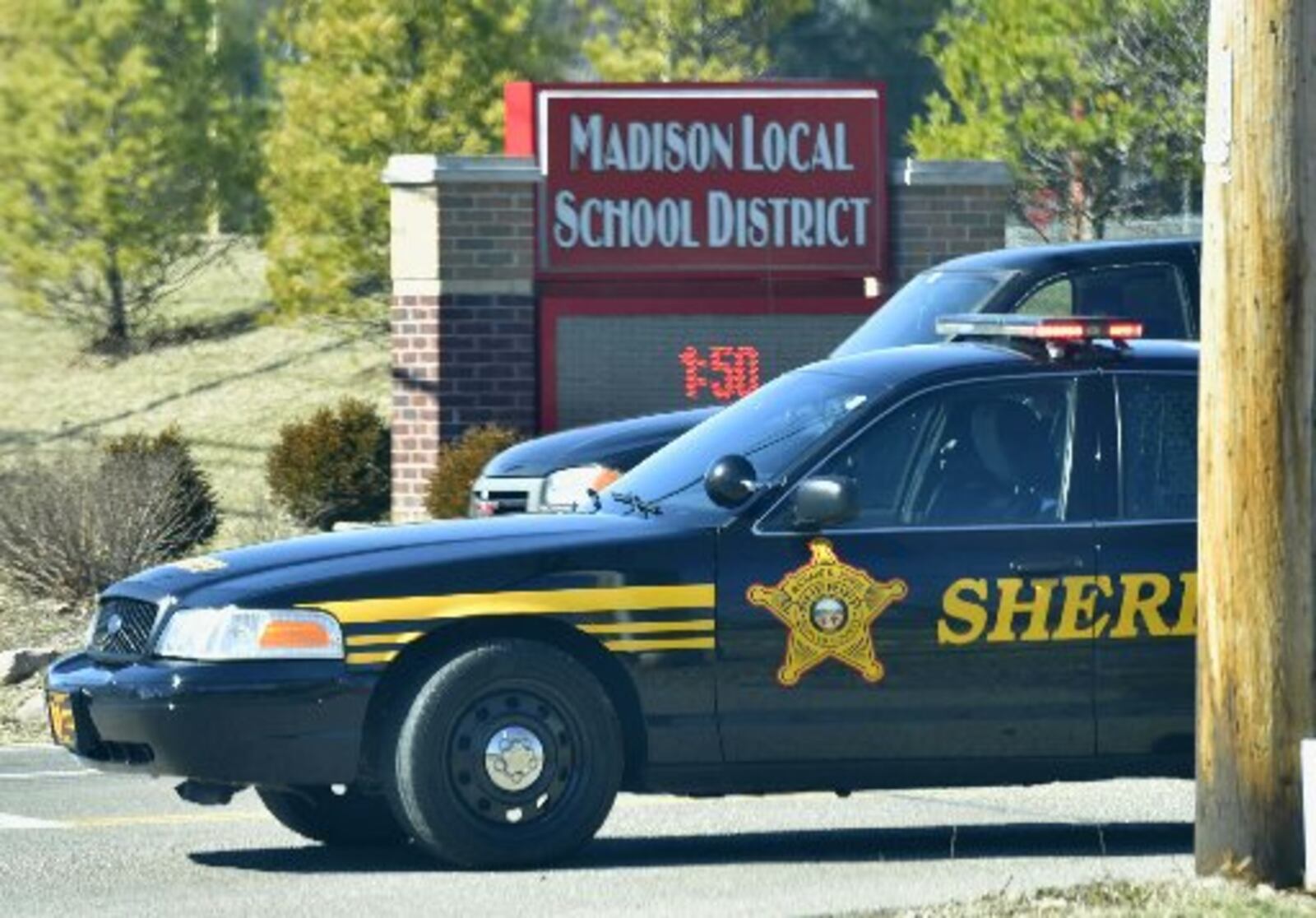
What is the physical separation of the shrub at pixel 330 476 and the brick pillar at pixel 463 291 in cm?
308

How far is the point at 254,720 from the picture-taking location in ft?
33.6

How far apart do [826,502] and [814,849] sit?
4.39ft

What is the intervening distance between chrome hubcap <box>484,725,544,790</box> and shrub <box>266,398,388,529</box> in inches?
724

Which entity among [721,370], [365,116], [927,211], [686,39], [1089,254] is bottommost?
[721,370]

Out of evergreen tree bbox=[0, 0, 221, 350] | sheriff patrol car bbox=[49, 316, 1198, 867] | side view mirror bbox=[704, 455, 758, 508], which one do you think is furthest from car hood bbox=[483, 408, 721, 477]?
evergreen tree bbox=[0, 0, 221, 350]

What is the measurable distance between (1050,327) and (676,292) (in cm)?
1437

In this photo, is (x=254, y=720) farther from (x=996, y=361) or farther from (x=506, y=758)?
(x=996, y=361)

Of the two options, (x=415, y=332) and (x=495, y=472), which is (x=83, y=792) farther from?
(x=415, y=332)

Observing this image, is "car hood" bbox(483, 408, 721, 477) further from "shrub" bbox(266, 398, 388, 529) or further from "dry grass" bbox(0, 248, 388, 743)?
"dry grass" bbox(0, 248, 388, 743)

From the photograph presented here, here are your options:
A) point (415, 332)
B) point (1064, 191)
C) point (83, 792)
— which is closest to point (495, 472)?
point (83, 792)

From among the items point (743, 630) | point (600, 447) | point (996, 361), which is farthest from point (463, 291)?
point (743, 630)

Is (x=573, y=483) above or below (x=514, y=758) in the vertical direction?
above

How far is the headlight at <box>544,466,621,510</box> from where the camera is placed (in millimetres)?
16703

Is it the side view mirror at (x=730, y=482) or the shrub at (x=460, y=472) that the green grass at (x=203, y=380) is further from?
the side view mirror at (x=730, y=482)
